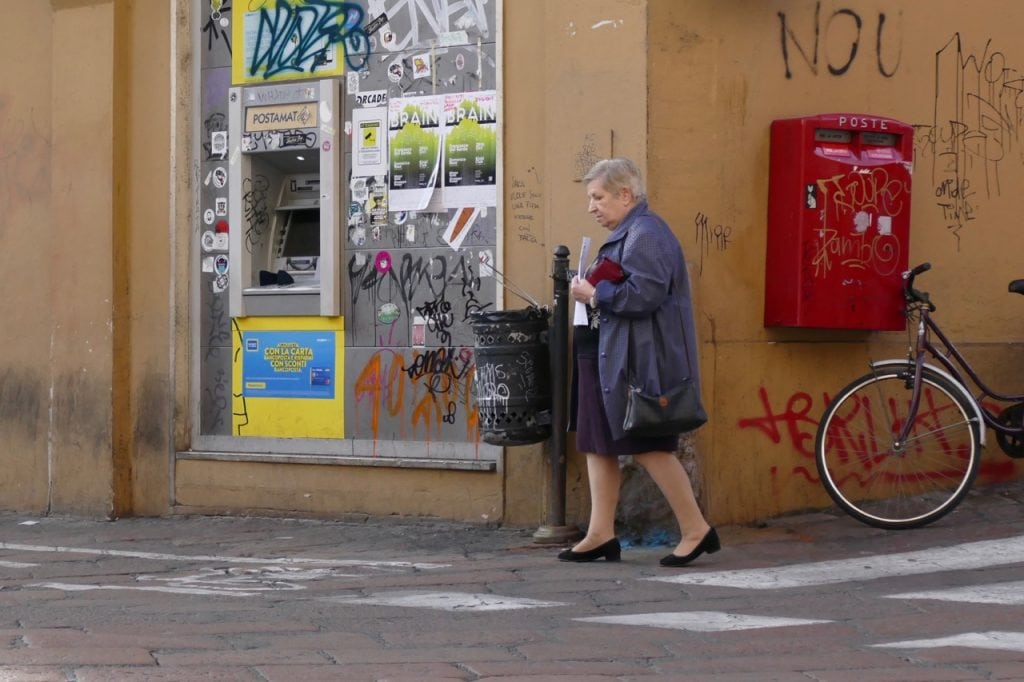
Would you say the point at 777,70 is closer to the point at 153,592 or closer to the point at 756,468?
the point at 756,468

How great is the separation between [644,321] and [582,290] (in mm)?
304

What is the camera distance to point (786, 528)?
7691 mm

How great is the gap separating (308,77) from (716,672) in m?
5.25

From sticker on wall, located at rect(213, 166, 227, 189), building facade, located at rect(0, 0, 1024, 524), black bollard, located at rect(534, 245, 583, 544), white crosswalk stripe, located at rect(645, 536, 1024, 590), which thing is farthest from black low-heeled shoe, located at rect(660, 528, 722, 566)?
sticker on wall, located at rect(213, 166, 227, 189)

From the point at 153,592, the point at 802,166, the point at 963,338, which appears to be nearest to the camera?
the point at 153,592

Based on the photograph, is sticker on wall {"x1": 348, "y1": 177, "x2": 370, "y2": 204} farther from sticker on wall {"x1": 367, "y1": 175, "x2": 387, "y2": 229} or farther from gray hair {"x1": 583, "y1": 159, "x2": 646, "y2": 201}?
gray hair {"x1": 583, "y1": 159, "x2": 646, "y2": 201}

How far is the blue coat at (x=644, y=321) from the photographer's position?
260 inches

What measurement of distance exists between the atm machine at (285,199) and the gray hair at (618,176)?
2356 mm

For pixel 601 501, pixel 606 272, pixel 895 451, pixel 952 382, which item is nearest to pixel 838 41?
pixel 952 382

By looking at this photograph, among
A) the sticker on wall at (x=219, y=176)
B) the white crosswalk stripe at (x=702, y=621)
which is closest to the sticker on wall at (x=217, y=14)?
the sticker on wall at (x=219, y=176)

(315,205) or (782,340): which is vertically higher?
(315,205)

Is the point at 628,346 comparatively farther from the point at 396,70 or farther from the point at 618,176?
the point at 396,70

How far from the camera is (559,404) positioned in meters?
7.47

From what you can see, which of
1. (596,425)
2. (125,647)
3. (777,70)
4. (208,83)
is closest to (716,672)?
(125,647)
